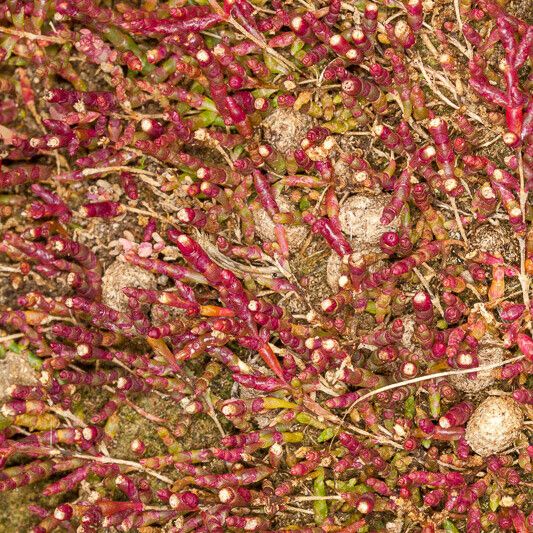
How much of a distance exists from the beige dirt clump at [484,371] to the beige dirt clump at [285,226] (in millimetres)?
1119

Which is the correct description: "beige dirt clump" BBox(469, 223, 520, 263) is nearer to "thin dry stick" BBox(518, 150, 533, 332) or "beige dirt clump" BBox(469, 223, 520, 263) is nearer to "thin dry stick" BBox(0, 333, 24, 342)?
"thin dry stick" BBox(518, 150, 533, 332)

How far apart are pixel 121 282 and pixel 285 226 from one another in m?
1.00

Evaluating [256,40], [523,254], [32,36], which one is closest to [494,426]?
[523,254]

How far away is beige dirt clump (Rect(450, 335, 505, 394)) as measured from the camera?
412cm

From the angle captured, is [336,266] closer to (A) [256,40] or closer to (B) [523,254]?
(B) [523,254]

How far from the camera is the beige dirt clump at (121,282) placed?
462cm

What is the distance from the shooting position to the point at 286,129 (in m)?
4.46

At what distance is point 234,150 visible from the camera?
462cm

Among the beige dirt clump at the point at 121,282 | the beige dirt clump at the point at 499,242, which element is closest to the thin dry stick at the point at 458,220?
the beige dirt clump at the point at 499,242

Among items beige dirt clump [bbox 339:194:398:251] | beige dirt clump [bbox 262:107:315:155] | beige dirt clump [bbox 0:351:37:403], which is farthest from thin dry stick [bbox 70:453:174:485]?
beige dirt clump [bbox 262:107:315:155]

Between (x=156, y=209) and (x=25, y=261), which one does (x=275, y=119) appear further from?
(x=25, y=261)

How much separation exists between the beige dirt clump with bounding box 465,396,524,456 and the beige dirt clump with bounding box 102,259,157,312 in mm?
1923

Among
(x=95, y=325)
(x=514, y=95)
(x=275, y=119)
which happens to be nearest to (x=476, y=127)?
(x=514, y=95)

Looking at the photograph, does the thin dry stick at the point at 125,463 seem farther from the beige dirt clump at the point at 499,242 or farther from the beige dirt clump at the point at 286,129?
the beige dirt clump at the point at 499,242
